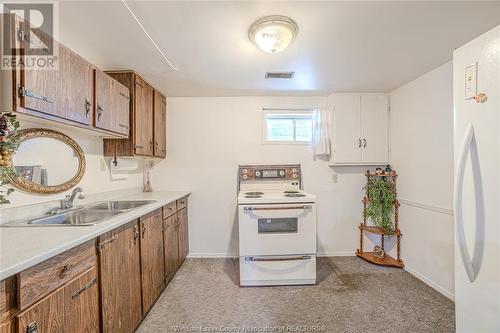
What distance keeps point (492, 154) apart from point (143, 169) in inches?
131

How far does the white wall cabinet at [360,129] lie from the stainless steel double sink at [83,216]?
250cm

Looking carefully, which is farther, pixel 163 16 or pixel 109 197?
pixel 109 197

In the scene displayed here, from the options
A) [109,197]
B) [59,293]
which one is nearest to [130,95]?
[109,197]

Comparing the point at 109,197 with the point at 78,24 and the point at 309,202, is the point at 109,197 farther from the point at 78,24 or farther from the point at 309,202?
the point at 309,202

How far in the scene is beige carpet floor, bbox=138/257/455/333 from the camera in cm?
184

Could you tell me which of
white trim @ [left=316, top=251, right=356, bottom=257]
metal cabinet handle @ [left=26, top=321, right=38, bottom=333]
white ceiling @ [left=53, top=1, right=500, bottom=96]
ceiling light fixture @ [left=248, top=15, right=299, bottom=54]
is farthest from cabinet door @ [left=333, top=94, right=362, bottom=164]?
metal cabinet handle @ [left=26, top=321, right=38, bottom=333]

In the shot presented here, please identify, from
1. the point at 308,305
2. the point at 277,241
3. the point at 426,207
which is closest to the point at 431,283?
the point at 426,207

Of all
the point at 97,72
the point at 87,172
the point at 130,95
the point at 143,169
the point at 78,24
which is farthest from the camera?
the point at 143,169

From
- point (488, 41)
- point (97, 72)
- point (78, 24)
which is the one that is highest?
point (78, 24)

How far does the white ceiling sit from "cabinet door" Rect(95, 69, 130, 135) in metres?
0.22

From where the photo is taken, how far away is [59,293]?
1055 mm

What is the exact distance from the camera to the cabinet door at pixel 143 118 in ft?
7.85

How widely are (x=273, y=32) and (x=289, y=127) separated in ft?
6.13

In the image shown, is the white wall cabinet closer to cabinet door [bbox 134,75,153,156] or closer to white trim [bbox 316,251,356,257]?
white trim [bbox 316,251,356,257]
